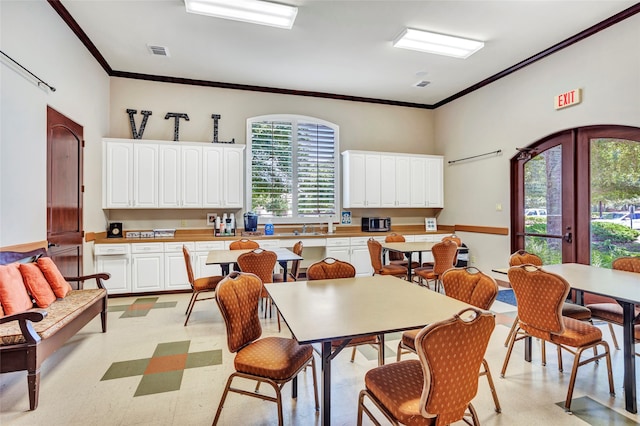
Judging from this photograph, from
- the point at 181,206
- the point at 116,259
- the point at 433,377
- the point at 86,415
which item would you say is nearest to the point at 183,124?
the point at 181,206

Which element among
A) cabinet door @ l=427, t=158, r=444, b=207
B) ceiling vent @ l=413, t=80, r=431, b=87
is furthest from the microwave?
ceiling vent @ l=413, t=80, r=431, b=87

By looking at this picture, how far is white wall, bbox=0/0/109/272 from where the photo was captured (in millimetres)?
2857

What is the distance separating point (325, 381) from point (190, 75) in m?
5.50

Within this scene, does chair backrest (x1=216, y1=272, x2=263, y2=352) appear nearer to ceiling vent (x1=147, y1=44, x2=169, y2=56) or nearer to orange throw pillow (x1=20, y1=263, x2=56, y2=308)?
orange throw pillow (x1=20, y1=263, x2=56, y2=308)

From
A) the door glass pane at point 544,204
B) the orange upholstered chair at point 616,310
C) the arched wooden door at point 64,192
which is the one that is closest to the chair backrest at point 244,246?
the arched wooden door at point 64,192

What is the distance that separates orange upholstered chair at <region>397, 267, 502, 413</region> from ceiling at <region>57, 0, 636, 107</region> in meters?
2.98

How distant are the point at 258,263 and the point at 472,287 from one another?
2.10 metres

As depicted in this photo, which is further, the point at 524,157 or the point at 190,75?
the point at 190,75

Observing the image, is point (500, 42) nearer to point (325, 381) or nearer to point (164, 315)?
point (325, 381)

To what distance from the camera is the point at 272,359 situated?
198cm

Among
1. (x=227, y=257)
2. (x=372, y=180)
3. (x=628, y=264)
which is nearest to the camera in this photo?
(x=628, y=264)

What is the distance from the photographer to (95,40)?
14.8 feet

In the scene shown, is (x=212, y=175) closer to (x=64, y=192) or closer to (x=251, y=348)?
(x=64, y=192)

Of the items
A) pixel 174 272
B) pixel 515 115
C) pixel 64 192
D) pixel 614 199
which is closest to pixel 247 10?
pixel 64 192
